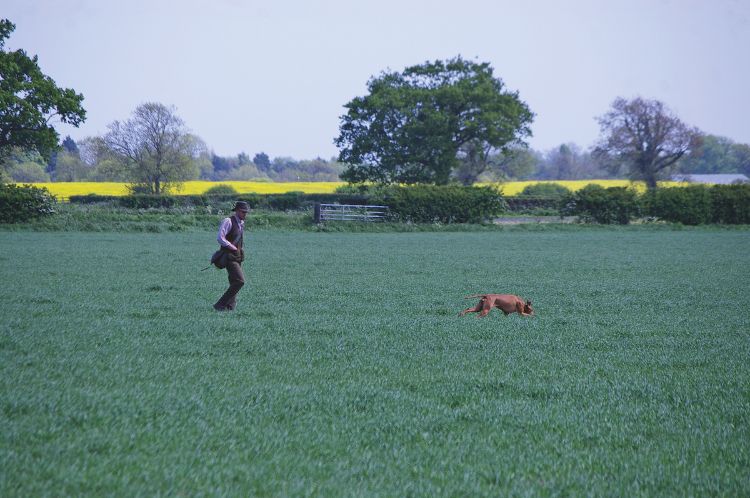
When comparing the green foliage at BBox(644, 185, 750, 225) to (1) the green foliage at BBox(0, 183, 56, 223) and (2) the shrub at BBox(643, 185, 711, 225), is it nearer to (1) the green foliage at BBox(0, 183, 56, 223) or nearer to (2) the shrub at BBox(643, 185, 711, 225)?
(2) the shrub at BBox(643, 185, 711, 225)

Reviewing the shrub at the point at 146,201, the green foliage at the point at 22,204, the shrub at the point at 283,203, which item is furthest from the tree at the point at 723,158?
the green foliage at the point at 22,204

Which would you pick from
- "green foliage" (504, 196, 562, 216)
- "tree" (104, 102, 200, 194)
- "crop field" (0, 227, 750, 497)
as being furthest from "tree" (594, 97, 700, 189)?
"crop field" (0, 227, 750, 497)

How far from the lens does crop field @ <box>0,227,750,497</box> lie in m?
5.02

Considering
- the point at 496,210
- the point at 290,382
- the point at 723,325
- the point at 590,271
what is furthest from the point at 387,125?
the point at 290,382

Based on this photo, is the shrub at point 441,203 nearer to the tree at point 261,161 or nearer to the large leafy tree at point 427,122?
the large leafy tree at point 427,122

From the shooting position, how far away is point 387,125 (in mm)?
61656

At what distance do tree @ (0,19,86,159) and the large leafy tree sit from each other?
22.1 m

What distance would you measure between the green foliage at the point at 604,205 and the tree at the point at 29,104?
34412 mm

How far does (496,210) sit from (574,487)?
46.3 meters

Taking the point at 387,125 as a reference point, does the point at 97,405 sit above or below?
below

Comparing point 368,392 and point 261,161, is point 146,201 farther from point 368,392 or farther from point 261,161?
point 261,161

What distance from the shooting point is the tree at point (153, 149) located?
238 ft

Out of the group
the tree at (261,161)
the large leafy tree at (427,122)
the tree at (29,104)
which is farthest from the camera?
the tree at (261,161)

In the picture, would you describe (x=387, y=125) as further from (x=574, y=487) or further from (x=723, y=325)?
(x=574, y=487)
